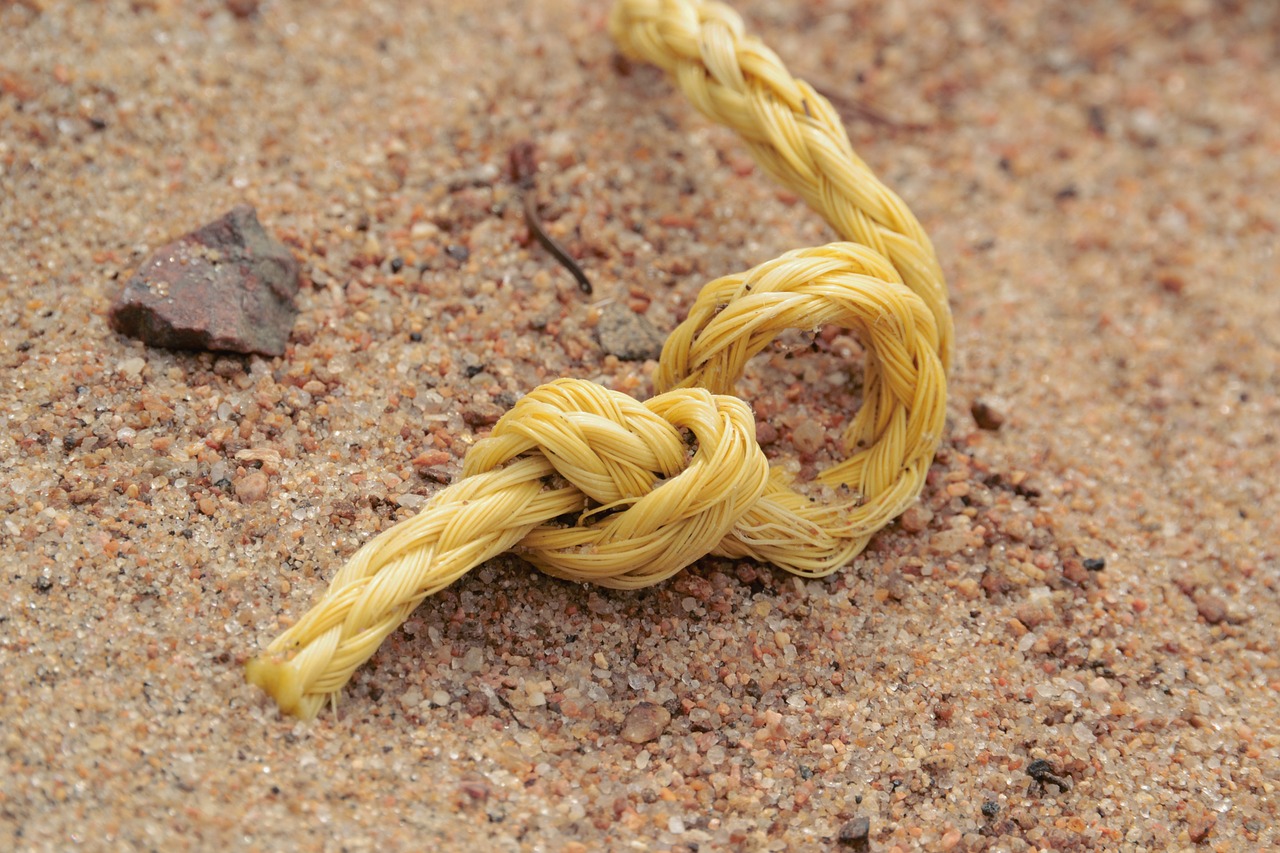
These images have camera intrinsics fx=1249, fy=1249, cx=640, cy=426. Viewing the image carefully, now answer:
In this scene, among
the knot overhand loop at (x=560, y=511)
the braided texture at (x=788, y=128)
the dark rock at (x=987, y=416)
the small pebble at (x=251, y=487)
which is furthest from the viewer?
the dark rock at (x=987, y=416)

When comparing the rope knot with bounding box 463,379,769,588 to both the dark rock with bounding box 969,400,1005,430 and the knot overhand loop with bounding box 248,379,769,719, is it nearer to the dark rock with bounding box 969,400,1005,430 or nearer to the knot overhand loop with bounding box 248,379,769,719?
the knot overhand loop with bounding box 248,379,769,719

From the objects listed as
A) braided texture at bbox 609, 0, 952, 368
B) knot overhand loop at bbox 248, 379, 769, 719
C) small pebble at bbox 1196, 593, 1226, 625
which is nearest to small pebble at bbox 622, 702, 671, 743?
knot overhand loop at bbox 248, 379, 769, 719

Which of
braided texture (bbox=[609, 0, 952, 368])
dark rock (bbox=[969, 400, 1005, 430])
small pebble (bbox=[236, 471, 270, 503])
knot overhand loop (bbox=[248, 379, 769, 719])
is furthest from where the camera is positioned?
dark rock (bbox=[969, 400, 1005, 430])

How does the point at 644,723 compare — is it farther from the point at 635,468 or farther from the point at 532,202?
the point at 532,202

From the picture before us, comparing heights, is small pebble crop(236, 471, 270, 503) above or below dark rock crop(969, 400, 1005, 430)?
above

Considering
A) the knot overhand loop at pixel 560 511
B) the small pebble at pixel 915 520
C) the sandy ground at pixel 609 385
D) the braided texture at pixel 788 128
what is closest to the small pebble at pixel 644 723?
the sandy ground at pixel 609 385

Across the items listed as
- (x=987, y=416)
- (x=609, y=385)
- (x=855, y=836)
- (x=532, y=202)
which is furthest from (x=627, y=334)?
(x=855, y=836)

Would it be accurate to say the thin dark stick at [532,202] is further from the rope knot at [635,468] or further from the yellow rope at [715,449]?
the rope knot at [635,468]
